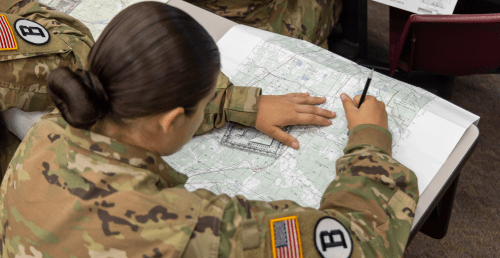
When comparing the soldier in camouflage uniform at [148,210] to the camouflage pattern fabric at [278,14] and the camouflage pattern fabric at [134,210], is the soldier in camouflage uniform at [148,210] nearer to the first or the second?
the camouflage pattern fabric at [134,210]

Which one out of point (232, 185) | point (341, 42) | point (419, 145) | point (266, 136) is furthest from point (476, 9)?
point (232, 185)

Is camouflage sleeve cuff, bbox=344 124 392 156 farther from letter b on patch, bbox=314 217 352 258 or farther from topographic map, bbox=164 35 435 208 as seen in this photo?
letter b on patch, bbox=314 217 352 258

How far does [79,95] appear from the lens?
556 mm

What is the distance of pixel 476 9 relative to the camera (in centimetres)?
133

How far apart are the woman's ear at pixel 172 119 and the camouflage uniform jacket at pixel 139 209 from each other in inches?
2.7

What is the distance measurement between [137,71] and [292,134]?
0.46 metres

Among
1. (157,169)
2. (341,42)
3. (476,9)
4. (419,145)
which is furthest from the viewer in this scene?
(341,42)

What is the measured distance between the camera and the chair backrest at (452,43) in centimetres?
103

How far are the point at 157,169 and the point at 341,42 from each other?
4.77ft

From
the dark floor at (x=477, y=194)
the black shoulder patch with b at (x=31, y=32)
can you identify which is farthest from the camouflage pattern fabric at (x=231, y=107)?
the dark floor at (x=477, y=194)

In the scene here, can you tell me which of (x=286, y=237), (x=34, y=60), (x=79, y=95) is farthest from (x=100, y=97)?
(x=34, y=60)

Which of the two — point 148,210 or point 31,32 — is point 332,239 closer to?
point 148,210

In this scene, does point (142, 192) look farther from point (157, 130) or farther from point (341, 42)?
point (341, 42)

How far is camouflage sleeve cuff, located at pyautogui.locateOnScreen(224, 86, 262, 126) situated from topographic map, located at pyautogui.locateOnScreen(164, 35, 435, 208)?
0.10 feet
